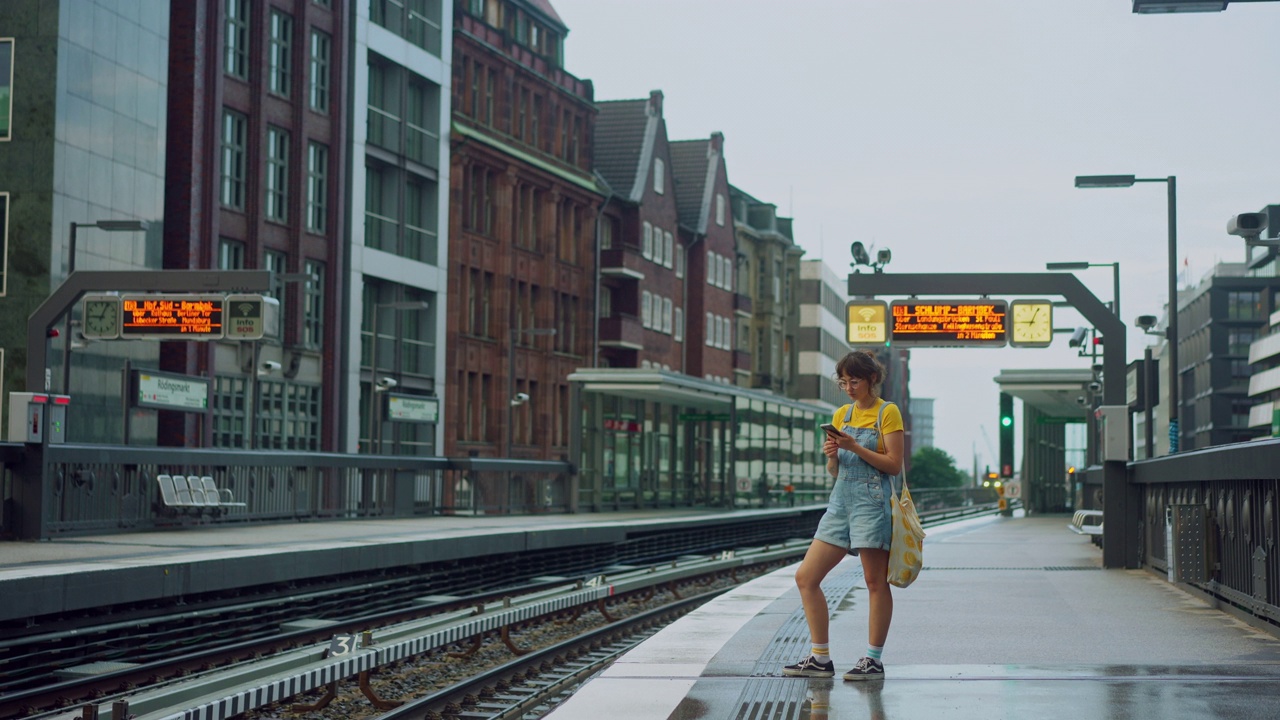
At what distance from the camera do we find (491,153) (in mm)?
58156

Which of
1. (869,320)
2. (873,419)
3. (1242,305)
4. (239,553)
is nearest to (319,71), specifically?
(869,320)

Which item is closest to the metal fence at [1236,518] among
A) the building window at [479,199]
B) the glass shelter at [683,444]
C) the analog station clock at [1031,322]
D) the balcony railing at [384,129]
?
the analog station clock at [1031,322]

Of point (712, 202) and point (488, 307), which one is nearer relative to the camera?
point (488, 307)

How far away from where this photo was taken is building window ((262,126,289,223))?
148 ft

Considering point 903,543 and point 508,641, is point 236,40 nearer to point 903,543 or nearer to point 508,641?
point 508,641

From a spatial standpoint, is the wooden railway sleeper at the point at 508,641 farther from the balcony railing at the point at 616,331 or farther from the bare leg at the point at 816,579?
the balcony railing at the point at 616,331

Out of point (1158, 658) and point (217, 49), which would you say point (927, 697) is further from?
point (217, 49)

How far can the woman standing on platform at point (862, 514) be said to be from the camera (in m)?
8.57

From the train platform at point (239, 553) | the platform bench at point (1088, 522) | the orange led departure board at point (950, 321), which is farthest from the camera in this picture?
the orange led departure board at point (950, 321)

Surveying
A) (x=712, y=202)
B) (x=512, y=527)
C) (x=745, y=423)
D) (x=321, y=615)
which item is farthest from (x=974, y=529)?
(x=712, y=202)

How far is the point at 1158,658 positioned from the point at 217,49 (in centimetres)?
3646

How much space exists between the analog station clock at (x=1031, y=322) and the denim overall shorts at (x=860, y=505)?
19227 mm

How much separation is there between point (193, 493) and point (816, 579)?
16.4 metres

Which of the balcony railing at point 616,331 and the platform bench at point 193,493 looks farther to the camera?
the balcony railing at point 616,331
